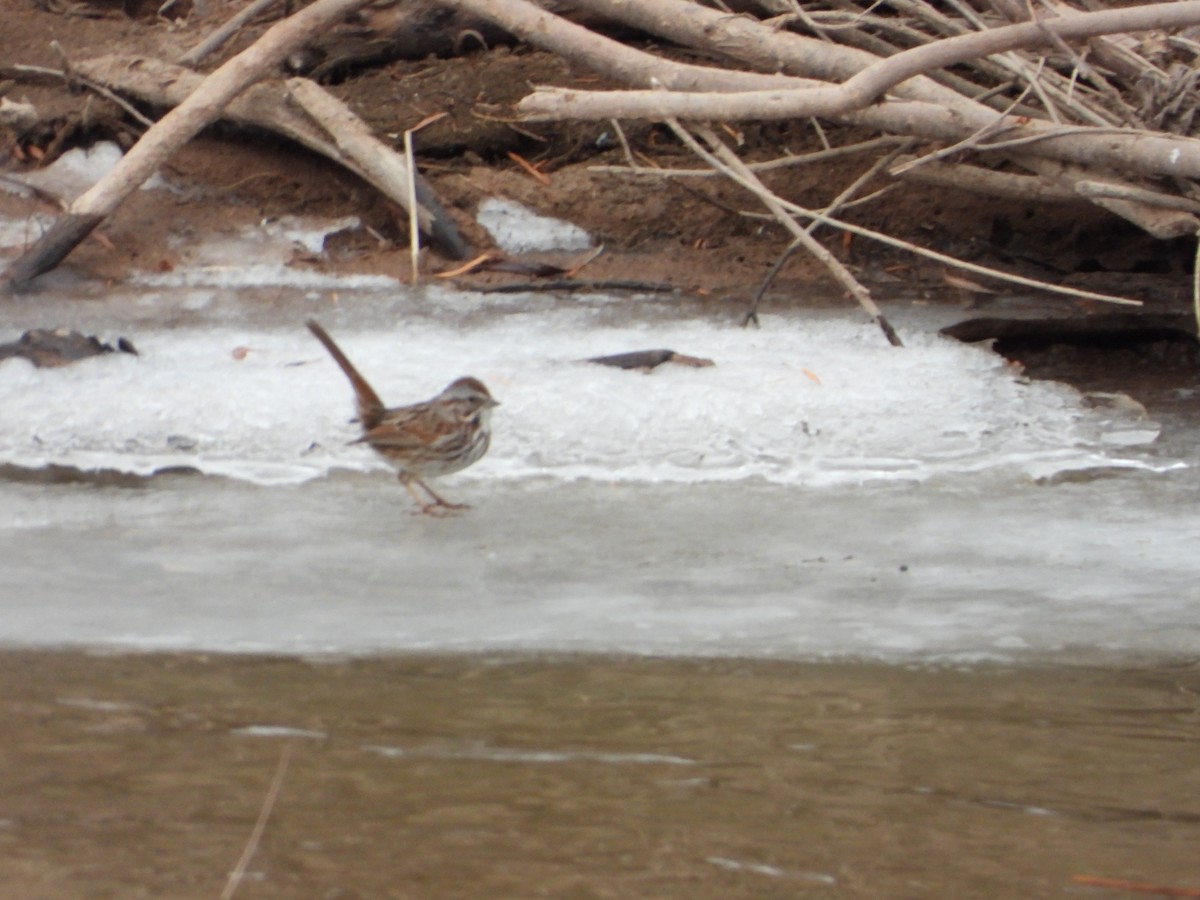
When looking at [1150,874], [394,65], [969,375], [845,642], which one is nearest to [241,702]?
[845,642]

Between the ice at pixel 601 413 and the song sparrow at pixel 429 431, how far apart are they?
21 cm

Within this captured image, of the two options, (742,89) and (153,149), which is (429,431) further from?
(153,149)

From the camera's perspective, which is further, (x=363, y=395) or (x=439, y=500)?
(x=363, y=395)

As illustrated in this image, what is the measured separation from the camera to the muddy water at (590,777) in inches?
Answer: 89.2

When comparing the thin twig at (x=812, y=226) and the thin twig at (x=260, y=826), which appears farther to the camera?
the thin twig at (x=812, y=226)

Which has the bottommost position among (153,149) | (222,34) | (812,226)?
(812,226)

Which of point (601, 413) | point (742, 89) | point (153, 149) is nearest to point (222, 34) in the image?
point (153, 149)

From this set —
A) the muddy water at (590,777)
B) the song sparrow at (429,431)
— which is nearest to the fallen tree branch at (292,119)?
the song sparrow at (429,431)

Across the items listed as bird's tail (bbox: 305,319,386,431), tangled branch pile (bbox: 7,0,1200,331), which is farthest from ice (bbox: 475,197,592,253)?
bird's tail (bbox: 305,319,386,431)

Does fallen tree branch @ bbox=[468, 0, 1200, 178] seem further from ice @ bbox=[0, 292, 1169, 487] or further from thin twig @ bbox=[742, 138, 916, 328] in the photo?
ice @ bbox=[0, 292, 1169, 487]

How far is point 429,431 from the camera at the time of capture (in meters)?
4.48

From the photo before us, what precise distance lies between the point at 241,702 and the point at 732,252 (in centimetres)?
447

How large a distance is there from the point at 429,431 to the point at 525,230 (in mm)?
2694

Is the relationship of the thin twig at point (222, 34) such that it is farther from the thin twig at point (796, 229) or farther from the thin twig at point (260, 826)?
the thin twig at point (260, 826)
